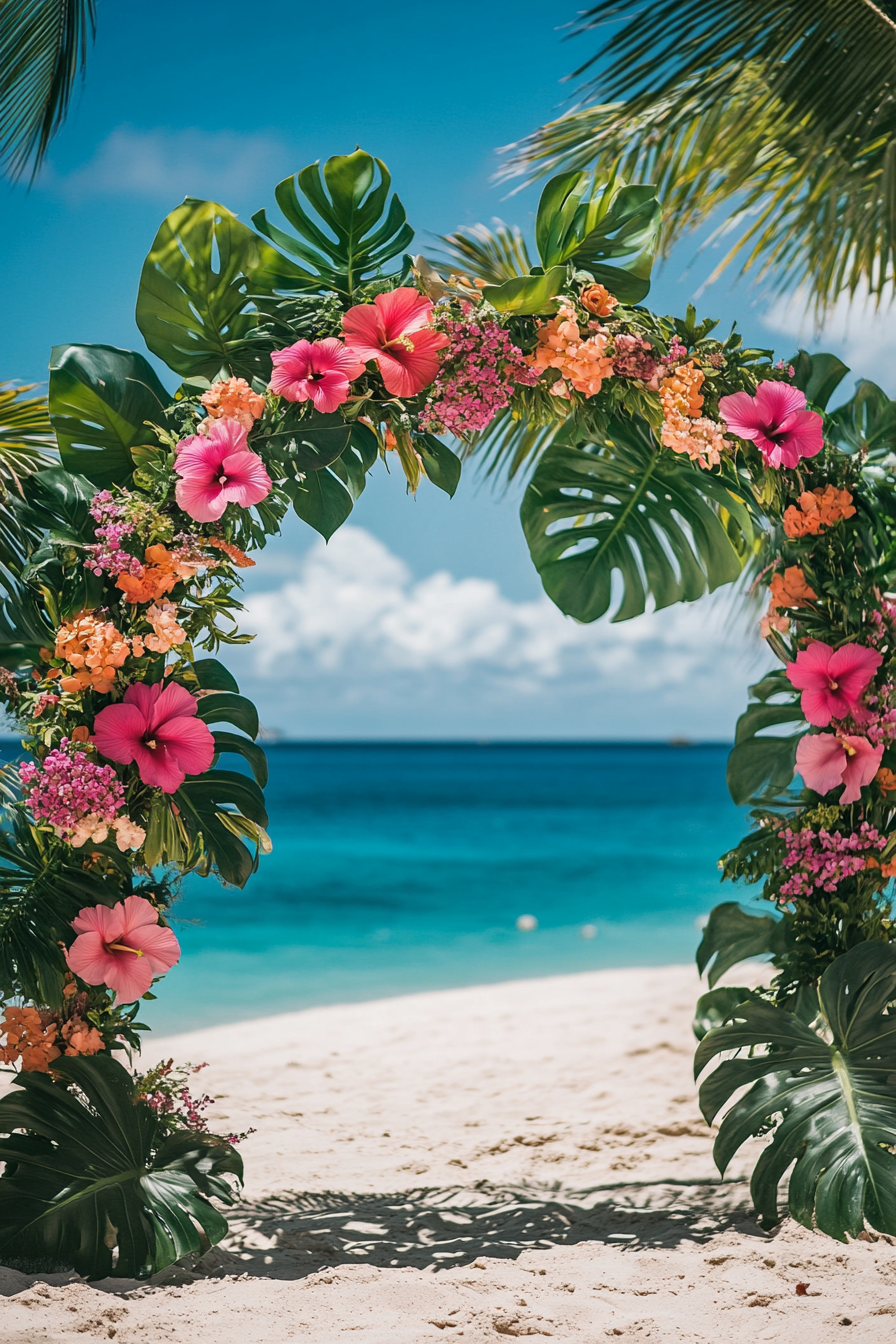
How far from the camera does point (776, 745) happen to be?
3016 mm

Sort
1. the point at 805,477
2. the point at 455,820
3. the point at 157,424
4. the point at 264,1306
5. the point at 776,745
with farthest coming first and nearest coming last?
the point at 455,820 → the point at 776,745 → the point at 805,477 → the point at 157,424 → the point at 264,1306

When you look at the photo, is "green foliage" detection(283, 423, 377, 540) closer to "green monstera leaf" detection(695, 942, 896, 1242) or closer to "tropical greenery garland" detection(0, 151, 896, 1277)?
"tropical greenery garland" detection(0, 151, 896, 1277)

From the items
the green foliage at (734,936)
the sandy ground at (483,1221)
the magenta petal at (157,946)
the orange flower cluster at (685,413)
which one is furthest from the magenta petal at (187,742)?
the green foliage at (734,936)

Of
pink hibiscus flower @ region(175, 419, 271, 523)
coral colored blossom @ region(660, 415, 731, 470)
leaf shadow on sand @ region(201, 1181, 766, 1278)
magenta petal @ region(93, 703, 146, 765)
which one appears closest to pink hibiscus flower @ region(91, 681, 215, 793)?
magenta petal @ region(93, 703, 146, 765)

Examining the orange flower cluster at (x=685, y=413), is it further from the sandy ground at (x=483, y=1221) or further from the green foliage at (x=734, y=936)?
the sandy ground at (x=483, y=1221)

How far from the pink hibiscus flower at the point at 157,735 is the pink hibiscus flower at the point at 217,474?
45cm

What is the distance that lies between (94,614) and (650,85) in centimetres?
258

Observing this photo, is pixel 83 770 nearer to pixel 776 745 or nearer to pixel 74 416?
pixel 74 416

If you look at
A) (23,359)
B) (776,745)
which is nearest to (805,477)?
(776,745)

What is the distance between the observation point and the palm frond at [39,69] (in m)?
3.56

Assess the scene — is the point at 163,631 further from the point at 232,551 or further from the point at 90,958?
the point at 90,958

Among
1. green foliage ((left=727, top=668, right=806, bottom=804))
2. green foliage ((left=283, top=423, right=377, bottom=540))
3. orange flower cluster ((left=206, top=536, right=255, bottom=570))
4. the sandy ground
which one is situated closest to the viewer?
the sandy ground

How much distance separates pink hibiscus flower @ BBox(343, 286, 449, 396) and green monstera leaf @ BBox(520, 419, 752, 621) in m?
0.83

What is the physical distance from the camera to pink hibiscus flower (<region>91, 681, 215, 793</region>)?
7.35 feet
